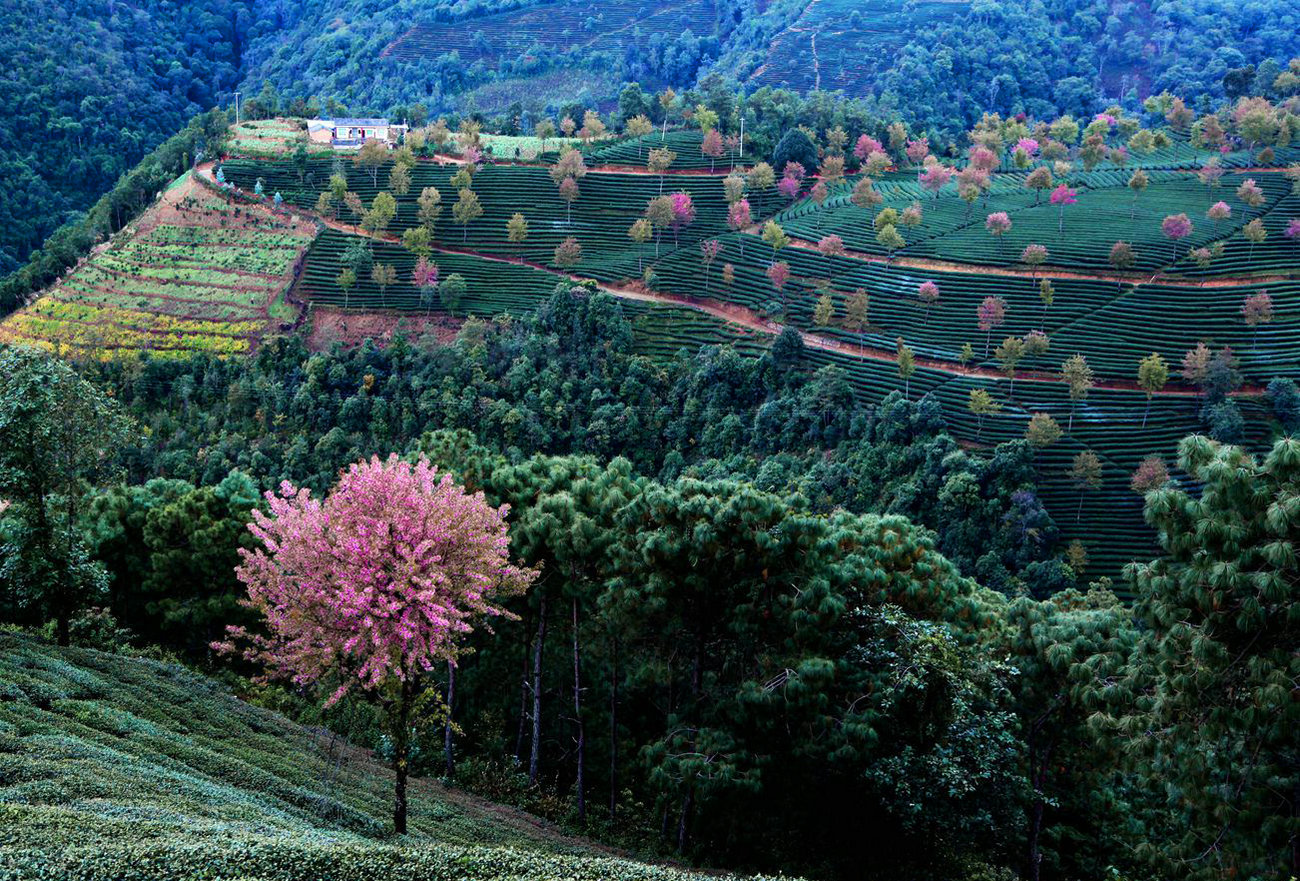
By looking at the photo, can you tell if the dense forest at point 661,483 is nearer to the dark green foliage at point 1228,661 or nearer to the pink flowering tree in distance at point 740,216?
the dark green foliage at point 1228,661

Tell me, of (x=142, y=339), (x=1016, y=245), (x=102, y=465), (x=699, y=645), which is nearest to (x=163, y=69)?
(x=142, y=339)

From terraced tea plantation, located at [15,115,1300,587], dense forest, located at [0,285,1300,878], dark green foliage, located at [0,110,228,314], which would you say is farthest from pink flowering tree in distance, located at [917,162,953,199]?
dark green foliage, located at [0,110,228,314]

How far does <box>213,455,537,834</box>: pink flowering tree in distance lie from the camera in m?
13.2

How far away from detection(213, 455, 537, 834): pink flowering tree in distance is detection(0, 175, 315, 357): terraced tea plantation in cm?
4356

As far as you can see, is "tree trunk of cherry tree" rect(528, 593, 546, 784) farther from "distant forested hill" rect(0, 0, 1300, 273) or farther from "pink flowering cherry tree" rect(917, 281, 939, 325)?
"distant forested hill" rect(0, 0, 1300, 273)

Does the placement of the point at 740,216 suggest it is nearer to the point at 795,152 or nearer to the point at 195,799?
the point at 795,152

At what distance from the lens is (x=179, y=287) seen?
5825 cm

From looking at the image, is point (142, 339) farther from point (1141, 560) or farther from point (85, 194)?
point (1141, 560)

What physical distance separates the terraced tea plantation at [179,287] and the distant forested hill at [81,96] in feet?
55.5

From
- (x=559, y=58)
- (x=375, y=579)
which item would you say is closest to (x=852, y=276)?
(x=375, y=579)

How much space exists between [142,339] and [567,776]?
4078 centimetres

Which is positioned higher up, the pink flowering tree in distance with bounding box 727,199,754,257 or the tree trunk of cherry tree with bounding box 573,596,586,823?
the pink flowering tree in distance with bounding box 727,199,754,257

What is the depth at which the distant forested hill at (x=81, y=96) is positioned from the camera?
76.9 metres

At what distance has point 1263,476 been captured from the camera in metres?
13.5
